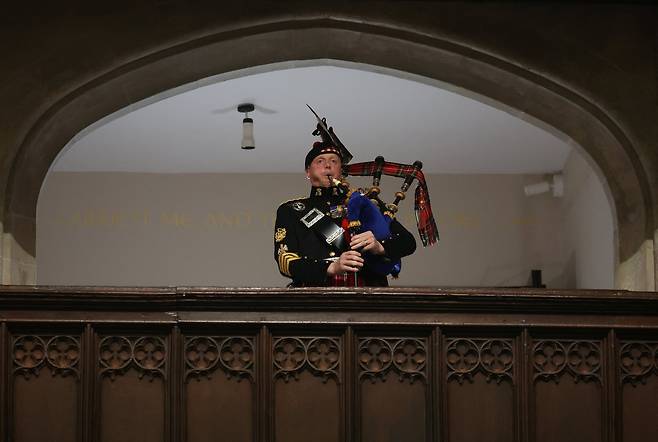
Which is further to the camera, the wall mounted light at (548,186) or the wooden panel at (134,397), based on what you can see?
the wall mounted light at (548,186)

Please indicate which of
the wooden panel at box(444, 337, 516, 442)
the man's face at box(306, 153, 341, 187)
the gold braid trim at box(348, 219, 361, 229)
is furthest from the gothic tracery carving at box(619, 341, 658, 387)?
the man's face at box(306, 153, 341, 187)

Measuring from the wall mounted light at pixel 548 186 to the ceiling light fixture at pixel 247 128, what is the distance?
8.78 feet

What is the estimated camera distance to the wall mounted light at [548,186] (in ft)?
40.3

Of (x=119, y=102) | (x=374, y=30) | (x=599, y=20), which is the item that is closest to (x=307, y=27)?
(x=374, y=30)

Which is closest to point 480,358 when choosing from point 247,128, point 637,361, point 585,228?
point 637,361

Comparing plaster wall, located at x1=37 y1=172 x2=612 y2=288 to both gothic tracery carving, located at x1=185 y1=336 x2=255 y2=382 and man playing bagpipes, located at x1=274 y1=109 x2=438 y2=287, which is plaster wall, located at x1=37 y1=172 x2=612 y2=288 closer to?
man playing bagpipes, located at x1=274 y1=109 x2=438 y2=287

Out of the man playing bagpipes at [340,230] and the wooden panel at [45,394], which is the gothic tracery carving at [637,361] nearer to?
the man playing bagpipes at [340,230]

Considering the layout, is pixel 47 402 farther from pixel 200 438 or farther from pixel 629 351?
pixel 629 351

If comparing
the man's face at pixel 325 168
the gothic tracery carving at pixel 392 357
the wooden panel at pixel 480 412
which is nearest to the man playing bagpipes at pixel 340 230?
the man's face at pixel 325 168

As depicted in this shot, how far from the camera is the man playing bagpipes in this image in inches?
217

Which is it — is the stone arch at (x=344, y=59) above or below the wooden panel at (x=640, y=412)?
above

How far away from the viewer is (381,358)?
5.06m

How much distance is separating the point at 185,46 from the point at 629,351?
2.85m

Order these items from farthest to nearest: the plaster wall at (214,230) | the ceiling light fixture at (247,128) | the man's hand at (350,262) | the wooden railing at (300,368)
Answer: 1. the plaster wall at (214,230)
2. the ceiling light fixture at (247,128)
3. the man's hand at (350,262)
4. the wooden railing at (300,368)
